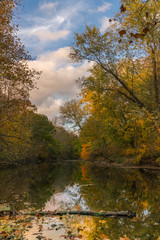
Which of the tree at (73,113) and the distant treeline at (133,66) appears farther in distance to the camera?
the tree at (73,113)

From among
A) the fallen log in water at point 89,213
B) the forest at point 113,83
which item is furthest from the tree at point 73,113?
the fallen log in water at point 89,213

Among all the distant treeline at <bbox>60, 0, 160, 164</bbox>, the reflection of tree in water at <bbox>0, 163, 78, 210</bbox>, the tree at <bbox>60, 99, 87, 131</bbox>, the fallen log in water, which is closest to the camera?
the fallen log in water

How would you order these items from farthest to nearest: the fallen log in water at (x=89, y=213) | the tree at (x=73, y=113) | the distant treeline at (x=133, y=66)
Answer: the tree at (x=73, y=113) → the distant treeline at (x=133, y=66) → the fallen log in water at (x=89, y=213)

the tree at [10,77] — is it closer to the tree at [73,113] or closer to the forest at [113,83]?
the forest at [113,83]

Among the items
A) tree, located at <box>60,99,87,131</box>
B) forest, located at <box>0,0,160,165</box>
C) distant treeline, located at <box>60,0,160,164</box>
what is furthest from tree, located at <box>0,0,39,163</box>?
tree, located at <box>60,99,87,131</box>

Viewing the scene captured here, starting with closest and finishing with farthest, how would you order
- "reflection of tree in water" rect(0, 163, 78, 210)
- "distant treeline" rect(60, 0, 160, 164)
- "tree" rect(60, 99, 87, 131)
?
"reflection of tree in water" rect(0, 163, 78, 210)
"distant treeline" rect(60, 0, 160, 164)
"tree" rect(60, 99, 87, 131)

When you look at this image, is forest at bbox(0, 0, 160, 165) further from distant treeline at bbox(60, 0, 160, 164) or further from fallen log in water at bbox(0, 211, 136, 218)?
fallen log in water at bbox(0, 211, 136, 218)

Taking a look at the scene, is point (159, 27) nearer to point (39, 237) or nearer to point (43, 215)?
point (43, 215)

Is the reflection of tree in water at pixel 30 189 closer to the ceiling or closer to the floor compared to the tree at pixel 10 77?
closer to the floor

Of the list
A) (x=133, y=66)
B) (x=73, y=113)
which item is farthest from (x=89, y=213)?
(x=73, y=113)

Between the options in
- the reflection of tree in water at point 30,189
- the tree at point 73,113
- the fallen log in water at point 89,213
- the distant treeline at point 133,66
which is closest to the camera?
the fallen log in water at point 89,213

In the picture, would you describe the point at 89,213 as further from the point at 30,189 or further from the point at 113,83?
the point at 113,83

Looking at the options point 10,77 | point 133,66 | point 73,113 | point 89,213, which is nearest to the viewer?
point 89,213

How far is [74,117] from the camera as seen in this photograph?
1853 inches
